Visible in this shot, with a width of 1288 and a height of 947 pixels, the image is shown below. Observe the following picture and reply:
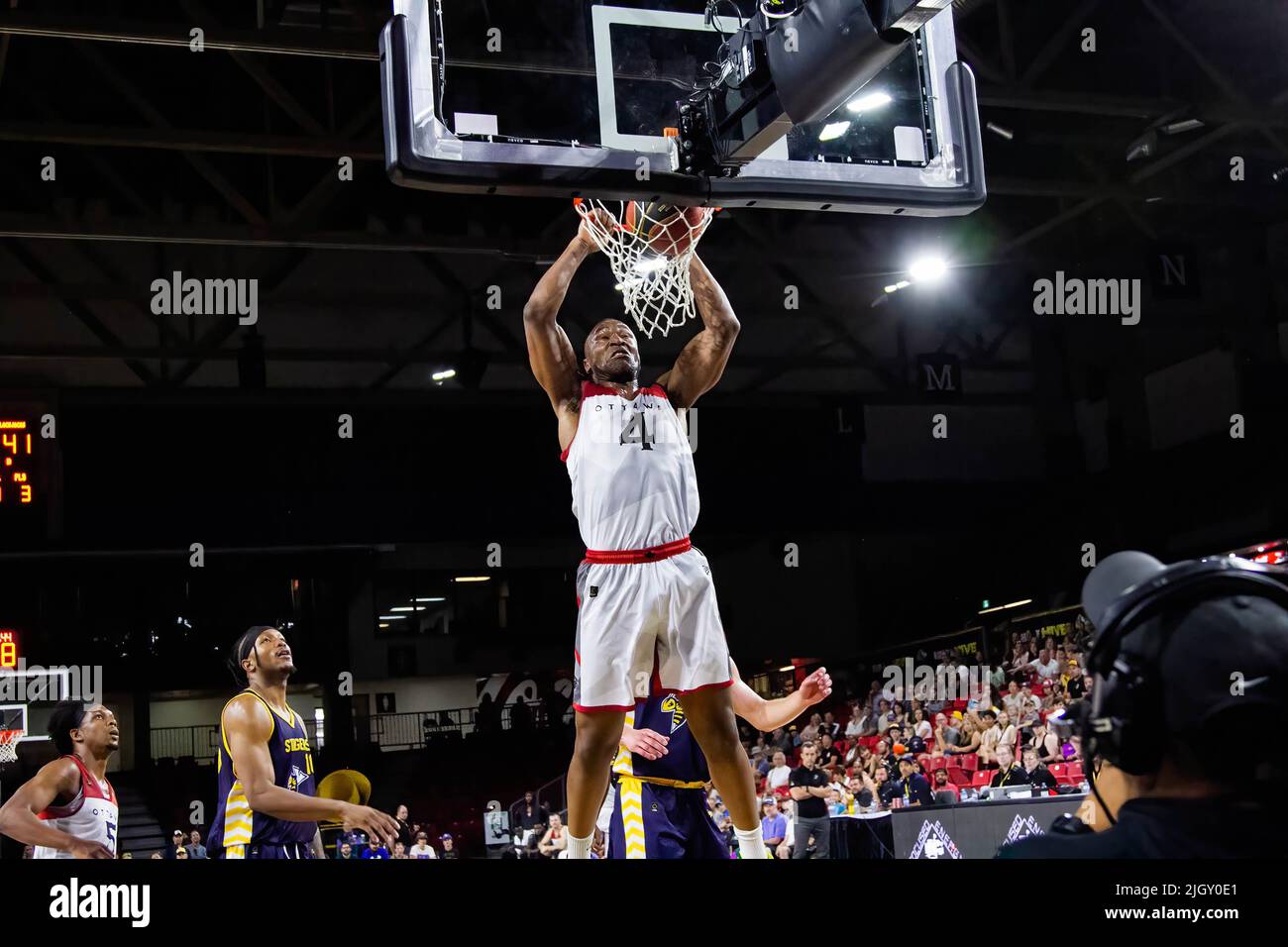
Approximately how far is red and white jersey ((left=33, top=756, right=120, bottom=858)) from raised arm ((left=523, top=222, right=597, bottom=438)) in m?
2.60

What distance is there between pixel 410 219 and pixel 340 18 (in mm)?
3207

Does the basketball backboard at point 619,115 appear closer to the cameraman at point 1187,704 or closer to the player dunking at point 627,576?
the player dunking at point 627,576

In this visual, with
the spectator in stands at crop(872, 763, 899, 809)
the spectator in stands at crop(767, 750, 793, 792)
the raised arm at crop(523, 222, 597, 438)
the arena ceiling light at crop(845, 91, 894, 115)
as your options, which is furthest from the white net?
the spectator in stands at crop(767, 750, 793, 792)

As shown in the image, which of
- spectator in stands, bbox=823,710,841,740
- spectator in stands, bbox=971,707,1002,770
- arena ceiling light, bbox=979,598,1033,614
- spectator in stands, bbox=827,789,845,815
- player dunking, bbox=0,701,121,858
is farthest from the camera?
arena ceiling light, bbox=979,598,1033,614

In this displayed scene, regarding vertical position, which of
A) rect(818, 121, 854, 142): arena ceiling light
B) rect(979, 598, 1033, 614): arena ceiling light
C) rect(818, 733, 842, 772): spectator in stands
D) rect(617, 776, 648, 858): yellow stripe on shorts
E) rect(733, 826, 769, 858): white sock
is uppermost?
rect(818, 121, 854, 142): arena ceiling light

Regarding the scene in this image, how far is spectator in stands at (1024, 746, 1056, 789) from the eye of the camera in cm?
812

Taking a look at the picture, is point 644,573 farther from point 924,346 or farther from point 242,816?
point 924,346

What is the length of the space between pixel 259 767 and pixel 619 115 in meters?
2.70

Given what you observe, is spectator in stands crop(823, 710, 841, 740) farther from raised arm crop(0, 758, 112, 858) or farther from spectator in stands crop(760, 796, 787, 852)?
raised arm crop(0, 758, 112, 858)

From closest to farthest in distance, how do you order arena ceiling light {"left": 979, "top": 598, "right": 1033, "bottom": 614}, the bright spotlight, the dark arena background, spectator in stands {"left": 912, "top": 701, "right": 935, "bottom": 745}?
the dark arena background < spectator in stands {"left": 912, "top": 701, "right": 935, "bottom": 745} < the bright spotlight < arena ceiling light {"left": 979, "top": 598, "right": 1033, "bottom": 614}

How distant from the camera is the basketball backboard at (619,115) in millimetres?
4367

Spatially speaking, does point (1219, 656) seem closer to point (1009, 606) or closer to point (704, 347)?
point (704, 347)

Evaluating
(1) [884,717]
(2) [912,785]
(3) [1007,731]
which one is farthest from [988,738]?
(1) [884,717]

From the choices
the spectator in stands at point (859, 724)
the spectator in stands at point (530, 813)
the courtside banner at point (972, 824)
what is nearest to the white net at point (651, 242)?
the courtside banner at point (972, 824)
